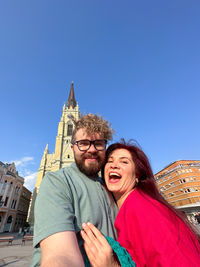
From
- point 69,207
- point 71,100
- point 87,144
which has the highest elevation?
point 71,100

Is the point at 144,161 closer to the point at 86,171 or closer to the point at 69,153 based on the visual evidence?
the point at 86,171

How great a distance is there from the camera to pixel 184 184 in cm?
3388

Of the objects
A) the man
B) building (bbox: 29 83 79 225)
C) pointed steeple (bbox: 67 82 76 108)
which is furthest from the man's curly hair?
pointed steeple (bbox: 67 82 76 108)

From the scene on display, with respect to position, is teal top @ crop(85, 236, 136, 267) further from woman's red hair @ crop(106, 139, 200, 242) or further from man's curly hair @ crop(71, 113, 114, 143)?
man's curly hair @ crop(71, 113, 114, 143)

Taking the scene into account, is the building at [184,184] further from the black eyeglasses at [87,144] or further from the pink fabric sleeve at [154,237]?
the pink fabric sleeve at [154,237]

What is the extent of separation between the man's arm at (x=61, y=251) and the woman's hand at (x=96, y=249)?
17 cm

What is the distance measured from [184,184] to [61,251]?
40.8 m

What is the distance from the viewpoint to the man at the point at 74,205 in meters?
0.88

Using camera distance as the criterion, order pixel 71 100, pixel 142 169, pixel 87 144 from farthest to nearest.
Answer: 1. pixel 71 100
2. pixel 142 169
3. pixel 87 144

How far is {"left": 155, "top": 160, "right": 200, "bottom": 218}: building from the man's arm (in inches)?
1496

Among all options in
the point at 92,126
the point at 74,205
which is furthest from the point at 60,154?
the point at 74,205

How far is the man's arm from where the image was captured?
0.79 meters

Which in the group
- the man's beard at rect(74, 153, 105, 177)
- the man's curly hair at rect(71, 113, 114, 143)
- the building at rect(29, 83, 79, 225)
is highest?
the building at rect(29, 83, 79, 225)

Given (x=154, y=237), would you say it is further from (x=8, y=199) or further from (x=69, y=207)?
(x=8, y=199)
